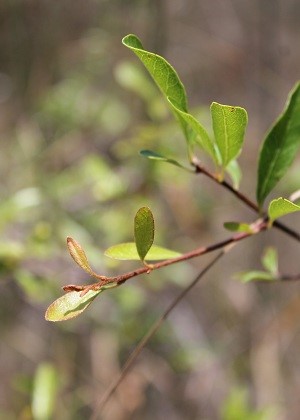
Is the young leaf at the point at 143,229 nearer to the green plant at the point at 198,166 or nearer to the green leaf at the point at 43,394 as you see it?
the green plant at the point at 198,166

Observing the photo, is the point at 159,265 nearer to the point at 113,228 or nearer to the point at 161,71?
the point at 161,71

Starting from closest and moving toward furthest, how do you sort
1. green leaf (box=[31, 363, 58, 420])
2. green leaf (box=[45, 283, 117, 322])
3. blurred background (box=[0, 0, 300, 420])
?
green leaf (box=[45, 283, 117, 322]) → green leaf (box=[31, 363, 58, 420]) → blurred background (box=[0, 0, 300, 420])

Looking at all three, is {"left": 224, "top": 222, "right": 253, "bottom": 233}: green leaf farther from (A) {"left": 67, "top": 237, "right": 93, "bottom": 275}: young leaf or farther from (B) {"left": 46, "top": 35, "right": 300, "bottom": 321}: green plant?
(A) {"left": 67, "top": 237, "right": 93, "bottom": 275}: young leaf

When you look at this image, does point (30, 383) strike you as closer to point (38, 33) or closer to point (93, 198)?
point (93, 198)

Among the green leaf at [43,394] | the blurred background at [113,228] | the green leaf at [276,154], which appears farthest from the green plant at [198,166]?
the green leaf at [43,394]

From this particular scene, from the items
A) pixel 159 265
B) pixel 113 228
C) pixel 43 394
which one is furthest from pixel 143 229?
pixel 113 228

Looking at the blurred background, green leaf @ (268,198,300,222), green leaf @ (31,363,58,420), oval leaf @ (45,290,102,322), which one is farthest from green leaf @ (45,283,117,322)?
green leaf @ (31,363,58,420)
